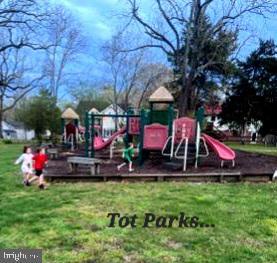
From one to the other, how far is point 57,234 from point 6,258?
1.32 m

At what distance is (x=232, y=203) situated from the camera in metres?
9.73

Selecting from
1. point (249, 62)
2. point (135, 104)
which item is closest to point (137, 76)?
point (135, 104)

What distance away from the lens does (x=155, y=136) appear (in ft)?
58.0

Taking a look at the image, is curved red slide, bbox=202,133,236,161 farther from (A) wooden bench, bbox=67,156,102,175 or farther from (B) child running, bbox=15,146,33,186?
(B) child running, bbox=15,146,33,186

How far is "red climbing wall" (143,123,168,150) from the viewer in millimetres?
17578

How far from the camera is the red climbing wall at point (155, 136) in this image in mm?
17578

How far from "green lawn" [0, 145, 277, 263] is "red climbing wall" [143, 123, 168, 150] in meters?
5.48

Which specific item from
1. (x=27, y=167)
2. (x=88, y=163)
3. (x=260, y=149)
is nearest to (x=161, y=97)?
(x=88, y=163)

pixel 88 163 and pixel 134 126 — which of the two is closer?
pixel 88 163

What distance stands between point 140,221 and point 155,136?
953cm

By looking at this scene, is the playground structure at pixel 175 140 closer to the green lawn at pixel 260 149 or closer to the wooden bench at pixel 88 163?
the wooden bench at pixel 88 163

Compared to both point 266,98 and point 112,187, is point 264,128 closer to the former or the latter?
point 266,98

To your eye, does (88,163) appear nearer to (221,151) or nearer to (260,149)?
(221,151)

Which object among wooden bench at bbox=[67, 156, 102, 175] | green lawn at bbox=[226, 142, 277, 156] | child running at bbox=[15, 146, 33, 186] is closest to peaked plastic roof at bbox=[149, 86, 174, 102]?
wooden bench at bbox=[67, 156, 102, 175]
